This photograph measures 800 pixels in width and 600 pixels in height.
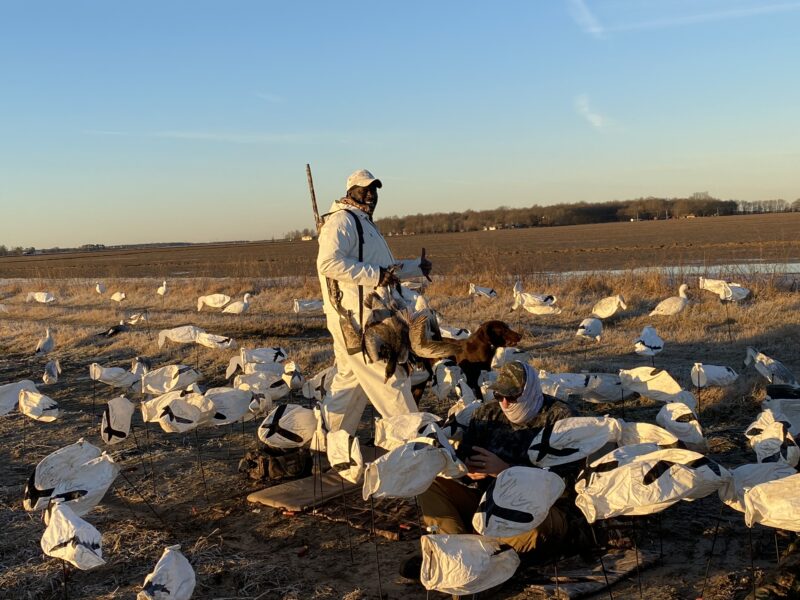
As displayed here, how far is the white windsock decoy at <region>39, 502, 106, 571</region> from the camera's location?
341 cm

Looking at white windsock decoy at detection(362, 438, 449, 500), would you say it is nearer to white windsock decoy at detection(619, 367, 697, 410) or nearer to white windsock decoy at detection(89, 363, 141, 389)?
white windsock decoy at detection(619, 367, 697, 410)

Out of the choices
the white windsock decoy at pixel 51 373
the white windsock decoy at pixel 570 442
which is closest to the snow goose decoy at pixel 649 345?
the white windsock decoy at pixel 570 442

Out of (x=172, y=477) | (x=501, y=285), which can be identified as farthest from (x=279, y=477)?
(x=501, y=285)

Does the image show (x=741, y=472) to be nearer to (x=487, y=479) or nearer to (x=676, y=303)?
(x=487, y=479)

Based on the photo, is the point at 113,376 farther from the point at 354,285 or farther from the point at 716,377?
the point at 716,377

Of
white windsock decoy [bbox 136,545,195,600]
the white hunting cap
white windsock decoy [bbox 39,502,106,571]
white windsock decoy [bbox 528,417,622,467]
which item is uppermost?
the white hunting cap

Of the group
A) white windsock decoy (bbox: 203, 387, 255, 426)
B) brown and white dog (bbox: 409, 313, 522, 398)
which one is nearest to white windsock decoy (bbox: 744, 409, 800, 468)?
brown and white dog (bbox: 409, 313, 522, 398)

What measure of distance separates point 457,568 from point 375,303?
2.07 metres

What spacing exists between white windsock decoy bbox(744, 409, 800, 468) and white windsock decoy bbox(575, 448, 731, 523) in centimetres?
79

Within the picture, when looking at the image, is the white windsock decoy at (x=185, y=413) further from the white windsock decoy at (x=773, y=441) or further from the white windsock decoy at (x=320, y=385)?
the white windsock decoy at (x=773, y=441)

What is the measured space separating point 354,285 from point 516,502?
220cm

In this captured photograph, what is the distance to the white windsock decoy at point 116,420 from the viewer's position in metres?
5.40

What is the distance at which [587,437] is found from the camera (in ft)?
11.6

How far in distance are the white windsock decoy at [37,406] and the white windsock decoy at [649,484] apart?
512cm
